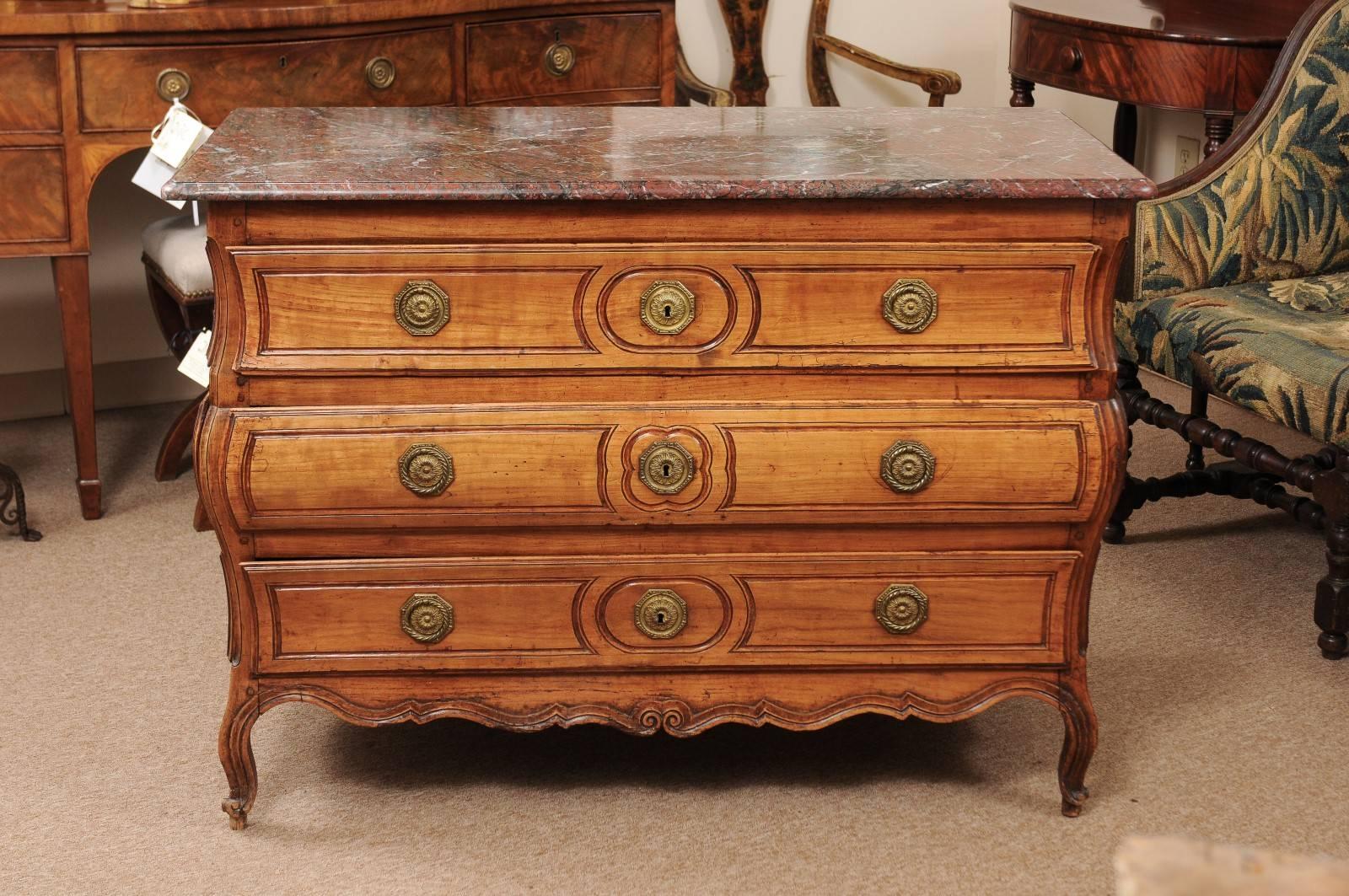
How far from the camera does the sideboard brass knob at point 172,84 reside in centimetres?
261

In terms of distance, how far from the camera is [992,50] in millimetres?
4406

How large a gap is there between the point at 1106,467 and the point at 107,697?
145 centimetres

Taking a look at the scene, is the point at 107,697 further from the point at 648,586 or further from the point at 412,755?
the point at 648,586

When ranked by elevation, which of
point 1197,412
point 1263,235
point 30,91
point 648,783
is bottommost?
point 648,783

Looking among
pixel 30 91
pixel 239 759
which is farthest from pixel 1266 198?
pixel 30 91

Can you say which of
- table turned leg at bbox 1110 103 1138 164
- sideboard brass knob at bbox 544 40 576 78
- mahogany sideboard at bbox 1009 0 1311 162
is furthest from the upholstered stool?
table turned leg at bbox 1110 103 1138 164

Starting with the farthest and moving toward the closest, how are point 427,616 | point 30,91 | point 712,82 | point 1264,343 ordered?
point 712,82 < point 30,91 < point 1264,343 < point 427,616

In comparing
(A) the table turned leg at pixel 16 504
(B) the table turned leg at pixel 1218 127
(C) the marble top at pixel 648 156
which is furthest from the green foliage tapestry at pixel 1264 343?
(A) the table turned leg at pixel 16 504

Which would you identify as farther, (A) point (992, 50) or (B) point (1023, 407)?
(A) point (992, 50)

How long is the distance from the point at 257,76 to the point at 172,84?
143 millimetres

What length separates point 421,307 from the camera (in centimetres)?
168

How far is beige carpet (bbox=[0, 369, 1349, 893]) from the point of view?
182 cm

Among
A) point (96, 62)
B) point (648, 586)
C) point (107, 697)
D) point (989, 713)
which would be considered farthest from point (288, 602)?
point (96, 62)

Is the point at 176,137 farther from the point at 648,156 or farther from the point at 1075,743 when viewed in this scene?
the point at 1075,743
